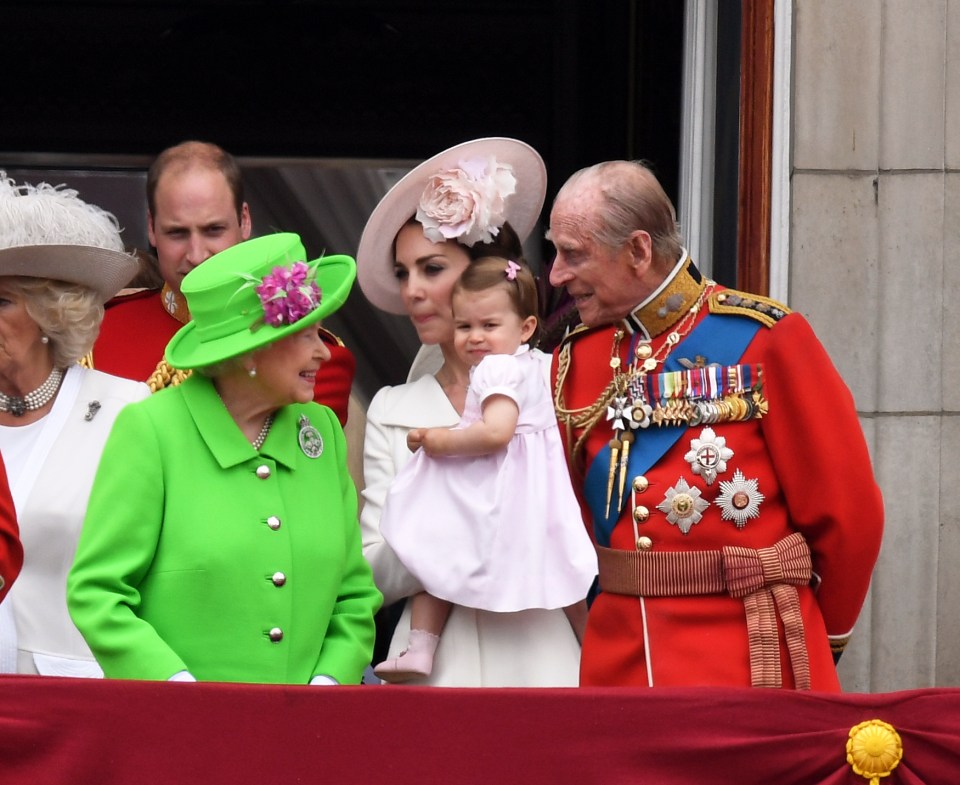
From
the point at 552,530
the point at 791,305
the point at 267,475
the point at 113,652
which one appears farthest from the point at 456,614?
the point at 791,305

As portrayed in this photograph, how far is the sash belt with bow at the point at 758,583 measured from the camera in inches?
144

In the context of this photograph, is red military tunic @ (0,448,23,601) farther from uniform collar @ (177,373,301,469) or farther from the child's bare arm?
the child's bare arm

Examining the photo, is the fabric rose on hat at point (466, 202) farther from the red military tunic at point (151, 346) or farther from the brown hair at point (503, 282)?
the red military tunic at point (151, 346)

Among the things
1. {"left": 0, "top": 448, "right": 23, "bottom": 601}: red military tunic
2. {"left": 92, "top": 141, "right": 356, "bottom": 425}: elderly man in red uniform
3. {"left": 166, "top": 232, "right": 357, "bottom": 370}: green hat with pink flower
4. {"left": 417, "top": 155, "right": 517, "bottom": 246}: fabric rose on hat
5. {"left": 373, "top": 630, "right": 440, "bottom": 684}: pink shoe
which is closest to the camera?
{"left": 0, "top": 448, "right": 23, "bottom": 601}: red military tunic

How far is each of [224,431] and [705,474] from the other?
3.01ft

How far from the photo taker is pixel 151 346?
4.79m

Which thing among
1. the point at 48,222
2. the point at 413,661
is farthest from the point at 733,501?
the point at 48,222

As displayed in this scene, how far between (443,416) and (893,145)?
143 cm

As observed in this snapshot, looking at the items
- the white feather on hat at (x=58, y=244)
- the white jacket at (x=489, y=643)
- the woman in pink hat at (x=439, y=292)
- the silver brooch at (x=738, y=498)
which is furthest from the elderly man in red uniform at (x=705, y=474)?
the white feather on hat at (x=58, y=244)

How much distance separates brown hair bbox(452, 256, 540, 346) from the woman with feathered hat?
748mm

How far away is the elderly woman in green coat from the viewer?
3469 millimetres

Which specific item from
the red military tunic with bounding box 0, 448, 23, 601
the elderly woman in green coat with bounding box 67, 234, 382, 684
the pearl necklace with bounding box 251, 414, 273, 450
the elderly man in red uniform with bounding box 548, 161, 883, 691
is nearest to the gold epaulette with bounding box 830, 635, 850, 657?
the elderly man in red uniform with bounding box 548, 161, 883, 691

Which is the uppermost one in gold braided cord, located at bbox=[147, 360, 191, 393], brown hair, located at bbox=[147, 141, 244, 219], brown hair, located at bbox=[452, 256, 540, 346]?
brown hair, located at bbox=[147, 141, 244, 219]

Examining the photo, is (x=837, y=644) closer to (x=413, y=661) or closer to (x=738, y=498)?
(x=738, y=498)
